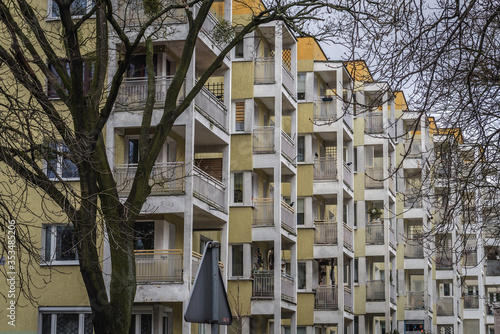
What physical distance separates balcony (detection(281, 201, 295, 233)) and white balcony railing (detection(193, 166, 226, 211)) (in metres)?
6.42

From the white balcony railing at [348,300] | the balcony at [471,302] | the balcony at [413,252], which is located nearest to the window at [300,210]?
the white balcony railing at [348,300]

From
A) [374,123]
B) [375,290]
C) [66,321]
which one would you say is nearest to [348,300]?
[375,290]

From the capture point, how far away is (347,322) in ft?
166

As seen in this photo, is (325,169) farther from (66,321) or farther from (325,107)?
(66,321)

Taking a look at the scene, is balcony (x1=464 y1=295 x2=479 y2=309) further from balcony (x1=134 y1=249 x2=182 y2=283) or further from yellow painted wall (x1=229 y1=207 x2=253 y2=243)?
balcony (x1=134 y1=249 x2=182 y2=283)

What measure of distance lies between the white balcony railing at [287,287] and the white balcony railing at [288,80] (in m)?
7.57

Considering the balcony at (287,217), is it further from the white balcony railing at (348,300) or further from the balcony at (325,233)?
the white balcony railing at (348,300)

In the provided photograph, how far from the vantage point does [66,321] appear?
32000mm

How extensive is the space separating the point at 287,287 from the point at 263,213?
308 cm

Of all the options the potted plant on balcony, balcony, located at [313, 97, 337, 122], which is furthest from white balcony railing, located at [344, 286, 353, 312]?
balcony, located at [313, 97, 337, 122]

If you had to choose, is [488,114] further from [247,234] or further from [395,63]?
[247,234]

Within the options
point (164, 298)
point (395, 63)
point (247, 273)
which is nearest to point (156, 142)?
point (164, 298)

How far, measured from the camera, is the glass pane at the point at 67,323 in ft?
104

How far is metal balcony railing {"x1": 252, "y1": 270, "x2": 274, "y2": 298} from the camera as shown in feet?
129
